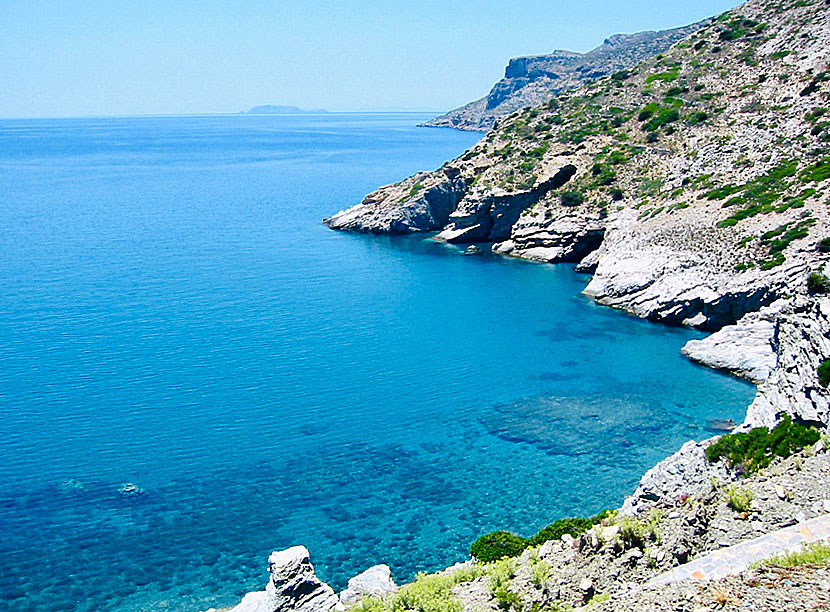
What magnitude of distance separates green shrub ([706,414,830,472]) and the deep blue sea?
6.58 meters

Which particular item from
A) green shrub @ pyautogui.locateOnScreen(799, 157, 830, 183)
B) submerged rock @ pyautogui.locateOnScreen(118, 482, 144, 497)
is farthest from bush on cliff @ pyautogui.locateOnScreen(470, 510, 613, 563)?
green shrub @ pyautogui.locateOnScreen(799, 157, 830, 183)

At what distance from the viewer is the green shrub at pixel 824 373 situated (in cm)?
2478

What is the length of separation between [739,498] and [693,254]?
135ft

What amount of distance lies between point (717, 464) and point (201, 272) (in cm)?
5279

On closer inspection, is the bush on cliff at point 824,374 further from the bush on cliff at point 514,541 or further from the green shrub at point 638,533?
the green shrub at point 638,533

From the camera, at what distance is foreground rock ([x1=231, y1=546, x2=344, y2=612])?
20.1 m

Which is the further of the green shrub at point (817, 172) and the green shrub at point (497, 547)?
the green shrub at point (817, 172)

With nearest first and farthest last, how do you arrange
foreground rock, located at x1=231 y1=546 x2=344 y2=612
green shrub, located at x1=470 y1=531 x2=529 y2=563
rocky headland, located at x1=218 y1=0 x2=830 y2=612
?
rocky headland, located at x1=218 y1=0 x2=830 y2=612
foreground rock, located at x1=231 y1=546 x2=344 y2=612
green shrub, located at x1=470 y1=531 x2=529 y2=563

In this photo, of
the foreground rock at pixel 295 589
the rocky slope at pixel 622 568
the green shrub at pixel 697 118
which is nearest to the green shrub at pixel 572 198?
the green shrub at pixel 697 118

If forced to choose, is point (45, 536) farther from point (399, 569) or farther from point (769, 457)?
point (769, 457)

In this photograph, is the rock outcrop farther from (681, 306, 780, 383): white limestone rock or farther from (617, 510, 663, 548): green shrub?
(617, 510, 663, 548): green shrub

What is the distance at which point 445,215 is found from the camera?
300 ft

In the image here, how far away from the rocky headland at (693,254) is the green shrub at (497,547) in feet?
0.28

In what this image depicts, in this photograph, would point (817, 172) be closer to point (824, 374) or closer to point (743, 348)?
point (743, 348)
